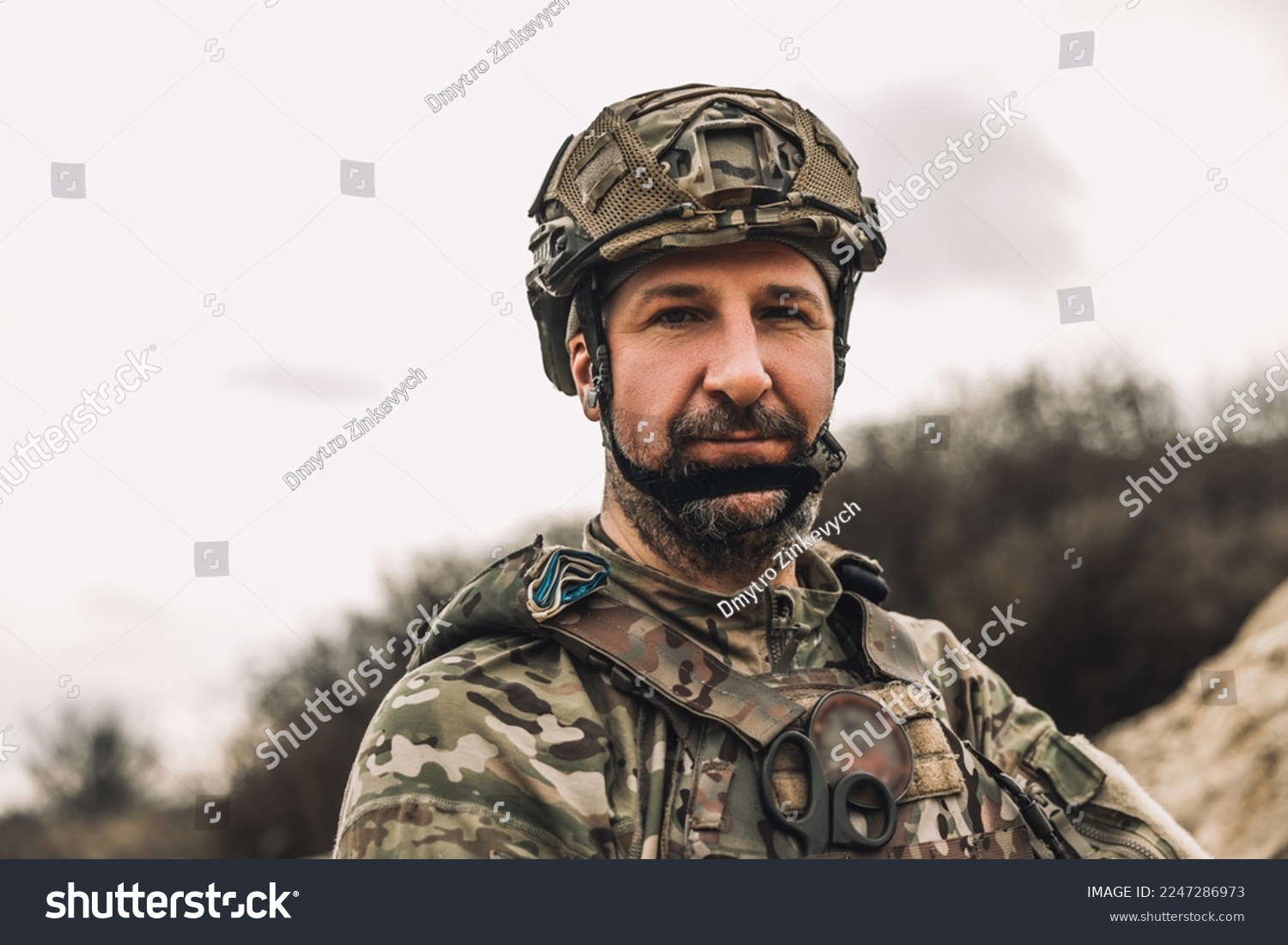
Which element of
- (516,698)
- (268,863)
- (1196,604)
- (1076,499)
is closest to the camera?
(516,698)

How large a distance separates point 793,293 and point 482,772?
1.73 metres

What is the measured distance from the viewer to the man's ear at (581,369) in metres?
4.21

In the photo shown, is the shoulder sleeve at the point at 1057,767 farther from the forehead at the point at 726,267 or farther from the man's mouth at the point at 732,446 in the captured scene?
the forehead at the point at 726,267

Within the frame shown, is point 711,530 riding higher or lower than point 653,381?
lower

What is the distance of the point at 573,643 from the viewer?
3672 millimetres

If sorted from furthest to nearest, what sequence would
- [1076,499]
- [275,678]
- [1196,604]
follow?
1. [1076,499]
2. [1196,604]
3. [275,678]

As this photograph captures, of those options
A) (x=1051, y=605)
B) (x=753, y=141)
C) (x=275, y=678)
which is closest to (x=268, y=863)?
(x=753, y=141)

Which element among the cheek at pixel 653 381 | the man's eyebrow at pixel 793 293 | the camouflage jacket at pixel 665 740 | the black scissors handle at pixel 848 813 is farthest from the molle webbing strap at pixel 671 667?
the man's eyebrow at pixel 793 293

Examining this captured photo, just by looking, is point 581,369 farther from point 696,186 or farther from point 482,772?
point 482,772

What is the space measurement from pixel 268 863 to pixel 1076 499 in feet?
57.7

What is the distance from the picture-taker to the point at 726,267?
3.83 meters

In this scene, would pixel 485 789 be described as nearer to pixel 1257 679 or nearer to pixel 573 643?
pixel 573 643

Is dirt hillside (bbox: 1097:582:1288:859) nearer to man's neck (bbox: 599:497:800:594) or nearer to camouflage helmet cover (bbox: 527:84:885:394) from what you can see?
man's neck (bbox: 599:497:800:594)

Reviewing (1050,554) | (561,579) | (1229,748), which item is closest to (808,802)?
(561,579)
